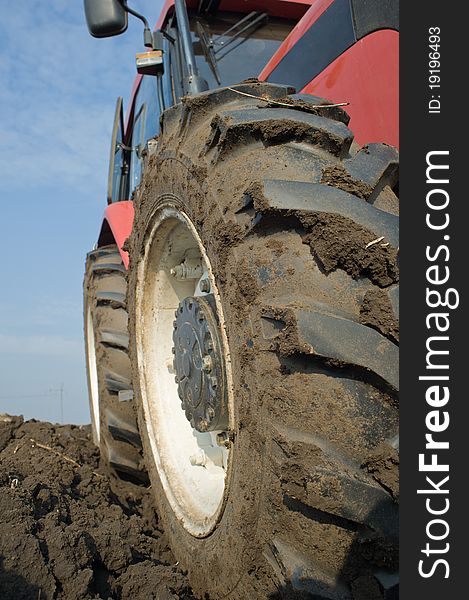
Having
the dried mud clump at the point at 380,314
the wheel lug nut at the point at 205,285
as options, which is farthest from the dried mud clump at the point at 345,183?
the wheel lug nut at the point at 205,285

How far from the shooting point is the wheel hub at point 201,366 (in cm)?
190

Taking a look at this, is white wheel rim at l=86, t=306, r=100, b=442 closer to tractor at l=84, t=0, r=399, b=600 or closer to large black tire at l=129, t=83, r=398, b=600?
tractor at l=84, t=0, r=399, b=600

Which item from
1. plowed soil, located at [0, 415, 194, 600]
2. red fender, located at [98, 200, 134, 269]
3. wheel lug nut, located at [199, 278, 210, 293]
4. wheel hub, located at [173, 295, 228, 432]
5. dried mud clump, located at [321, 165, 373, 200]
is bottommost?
plowed soil, located at [0, 415, 194, 600]

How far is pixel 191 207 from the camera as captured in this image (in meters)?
1.92

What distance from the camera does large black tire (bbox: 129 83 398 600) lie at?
52.1 inches

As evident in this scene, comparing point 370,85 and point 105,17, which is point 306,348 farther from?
point 105,17

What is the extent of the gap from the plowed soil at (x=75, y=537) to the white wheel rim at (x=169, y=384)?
0.21m

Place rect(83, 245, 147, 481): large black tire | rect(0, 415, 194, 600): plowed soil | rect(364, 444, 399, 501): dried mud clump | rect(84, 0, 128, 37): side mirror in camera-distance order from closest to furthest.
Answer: rect(364, 444, 399, 501): dried mud clump
rect(0, 415, 194, 600): plowed soil
rect(84, 0, 128, 37): side mirror
rect(83, 245, 147, 481): large black tire

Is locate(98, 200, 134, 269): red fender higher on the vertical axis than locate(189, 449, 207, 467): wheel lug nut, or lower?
higher

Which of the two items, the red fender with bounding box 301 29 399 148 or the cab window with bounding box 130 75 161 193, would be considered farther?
the cab window with bounding box 130 75 161 193

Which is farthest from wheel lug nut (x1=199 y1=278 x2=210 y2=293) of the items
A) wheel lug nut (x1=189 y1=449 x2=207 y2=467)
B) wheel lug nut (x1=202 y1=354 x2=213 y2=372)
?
wheel lug nut (x1=189 y1=449 x2=207 y2=467)

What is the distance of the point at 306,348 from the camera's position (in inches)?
52.9

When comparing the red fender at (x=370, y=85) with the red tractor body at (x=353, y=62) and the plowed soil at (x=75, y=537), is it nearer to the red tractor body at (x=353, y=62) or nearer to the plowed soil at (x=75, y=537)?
the red tractor body at (x=353, y=62)

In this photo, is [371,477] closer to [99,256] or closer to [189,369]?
[189,369]
